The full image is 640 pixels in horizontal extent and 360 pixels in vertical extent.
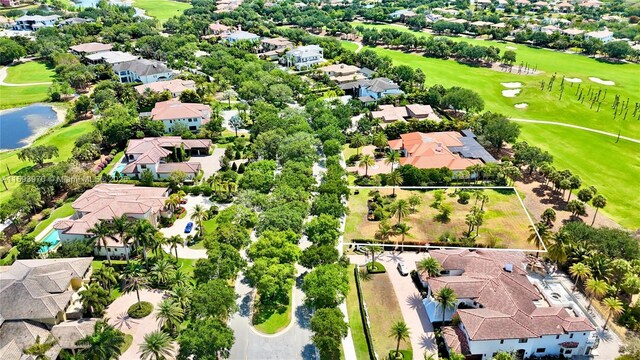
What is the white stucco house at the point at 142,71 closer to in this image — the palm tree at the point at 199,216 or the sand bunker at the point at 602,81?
the palm tree at the point at 199,216

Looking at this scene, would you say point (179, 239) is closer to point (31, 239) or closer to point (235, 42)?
point (31, 239)

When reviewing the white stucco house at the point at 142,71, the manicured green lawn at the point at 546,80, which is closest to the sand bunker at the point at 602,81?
the manicured green lawn at the point at 546,80

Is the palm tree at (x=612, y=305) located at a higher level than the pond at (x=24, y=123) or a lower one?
higher

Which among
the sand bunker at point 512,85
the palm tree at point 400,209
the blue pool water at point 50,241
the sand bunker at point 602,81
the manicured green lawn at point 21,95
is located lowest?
the blue pool water at point 50,241

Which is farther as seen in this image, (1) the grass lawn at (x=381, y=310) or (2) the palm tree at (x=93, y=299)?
(2) the palm tree at (x=93, y=299)

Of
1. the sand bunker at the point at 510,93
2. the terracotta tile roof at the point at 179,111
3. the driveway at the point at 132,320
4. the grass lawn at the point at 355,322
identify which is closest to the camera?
the grass lawn at the point at 355,322

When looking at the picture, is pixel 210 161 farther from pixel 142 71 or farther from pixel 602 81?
pixel 602 81

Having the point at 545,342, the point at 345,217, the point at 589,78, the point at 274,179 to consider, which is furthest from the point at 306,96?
the point at 589,78
